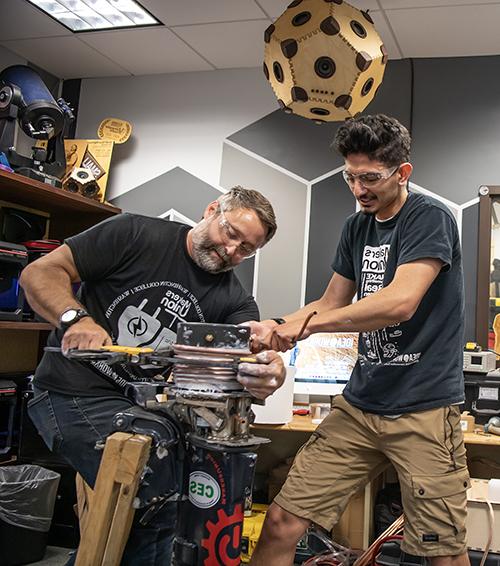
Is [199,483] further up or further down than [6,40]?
Answer: further down

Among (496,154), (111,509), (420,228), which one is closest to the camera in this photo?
(111,509)

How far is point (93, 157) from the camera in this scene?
4.22 m

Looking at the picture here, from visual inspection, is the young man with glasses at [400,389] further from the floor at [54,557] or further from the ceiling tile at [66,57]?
the ceiling tile at [66,57]

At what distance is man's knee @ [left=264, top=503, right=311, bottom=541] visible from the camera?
2014 mm

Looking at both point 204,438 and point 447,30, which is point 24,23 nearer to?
point 447,30

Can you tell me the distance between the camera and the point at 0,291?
333cm

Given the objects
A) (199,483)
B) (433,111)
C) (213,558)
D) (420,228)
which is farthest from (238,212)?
(433,111)

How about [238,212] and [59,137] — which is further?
[59,137]

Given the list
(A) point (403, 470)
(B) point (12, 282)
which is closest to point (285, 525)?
(A) point (403, 470)

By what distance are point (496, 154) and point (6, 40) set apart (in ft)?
9.82

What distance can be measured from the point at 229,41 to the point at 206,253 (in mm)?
2159

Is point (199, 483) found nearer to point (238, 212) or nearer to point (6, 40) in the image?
point (238, 212)

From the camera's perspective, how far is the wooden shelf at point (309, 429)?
289 centimetres

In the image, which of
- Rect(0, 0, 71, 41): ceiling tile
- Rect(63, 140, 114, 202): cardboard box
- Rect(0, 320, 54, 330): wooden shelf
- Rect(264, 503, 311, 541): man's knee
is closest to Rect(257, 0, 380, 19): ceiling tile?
Rect(0, 0, 71, 41): ceiling tile
